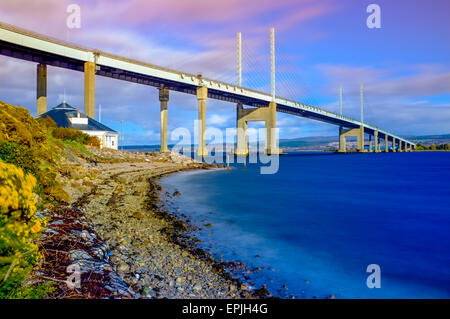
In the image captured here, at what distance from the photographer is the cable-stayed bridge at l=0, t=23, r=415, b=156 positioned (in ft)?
94.7

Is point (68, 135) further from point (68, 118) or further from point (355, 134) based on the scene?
point (355, 134)

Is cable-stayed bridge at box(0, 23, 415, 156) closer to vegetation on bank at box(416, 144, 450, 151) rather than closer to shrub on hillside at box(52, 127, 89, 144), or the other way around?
shrub on hillside at box(52, 127, 89, 144)

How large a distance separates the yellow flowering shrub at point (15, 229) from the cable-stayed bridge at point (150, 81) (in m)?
30.0

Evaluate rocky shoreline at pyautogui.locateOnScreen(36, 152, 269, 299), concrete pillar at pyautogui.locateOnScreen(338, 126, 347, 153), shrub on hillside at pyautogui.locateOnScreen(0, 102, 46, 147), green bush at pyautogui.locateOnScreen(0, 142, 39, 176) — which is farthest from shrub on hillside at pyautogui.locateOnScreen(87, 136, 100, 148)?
concrete pillar at pyautogui.locateOnScreen(338, 126, 347, 153)

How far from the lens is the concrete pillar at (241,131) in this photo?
2741 inches

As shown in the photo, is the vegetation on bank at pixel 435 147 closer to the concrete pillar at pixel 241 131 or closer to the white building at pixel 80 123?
the concrete pillar at pixel 241 131

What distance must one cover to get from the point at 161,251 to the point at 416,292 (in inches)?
222

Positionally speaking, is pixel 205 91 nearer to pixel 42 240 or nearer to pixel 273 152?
pixel 273 152

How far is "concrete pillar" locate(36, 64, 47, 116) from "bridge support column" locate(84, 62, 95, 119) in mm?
4371

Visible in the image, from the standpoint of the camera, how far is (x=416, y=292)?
240 inches

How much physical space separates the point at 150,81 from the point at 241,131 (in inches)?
1081

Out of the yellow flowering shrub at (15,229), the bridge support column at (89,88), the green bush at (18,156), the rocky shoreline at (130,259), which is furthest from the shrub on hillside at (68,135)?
the yellow flowering shrub at (15,229)

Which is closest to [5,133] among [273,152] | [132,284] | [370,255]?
[132,284]

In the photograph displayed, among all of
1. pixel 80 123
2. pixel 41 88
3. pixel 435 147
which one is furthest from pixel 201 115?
pixel 435 147
